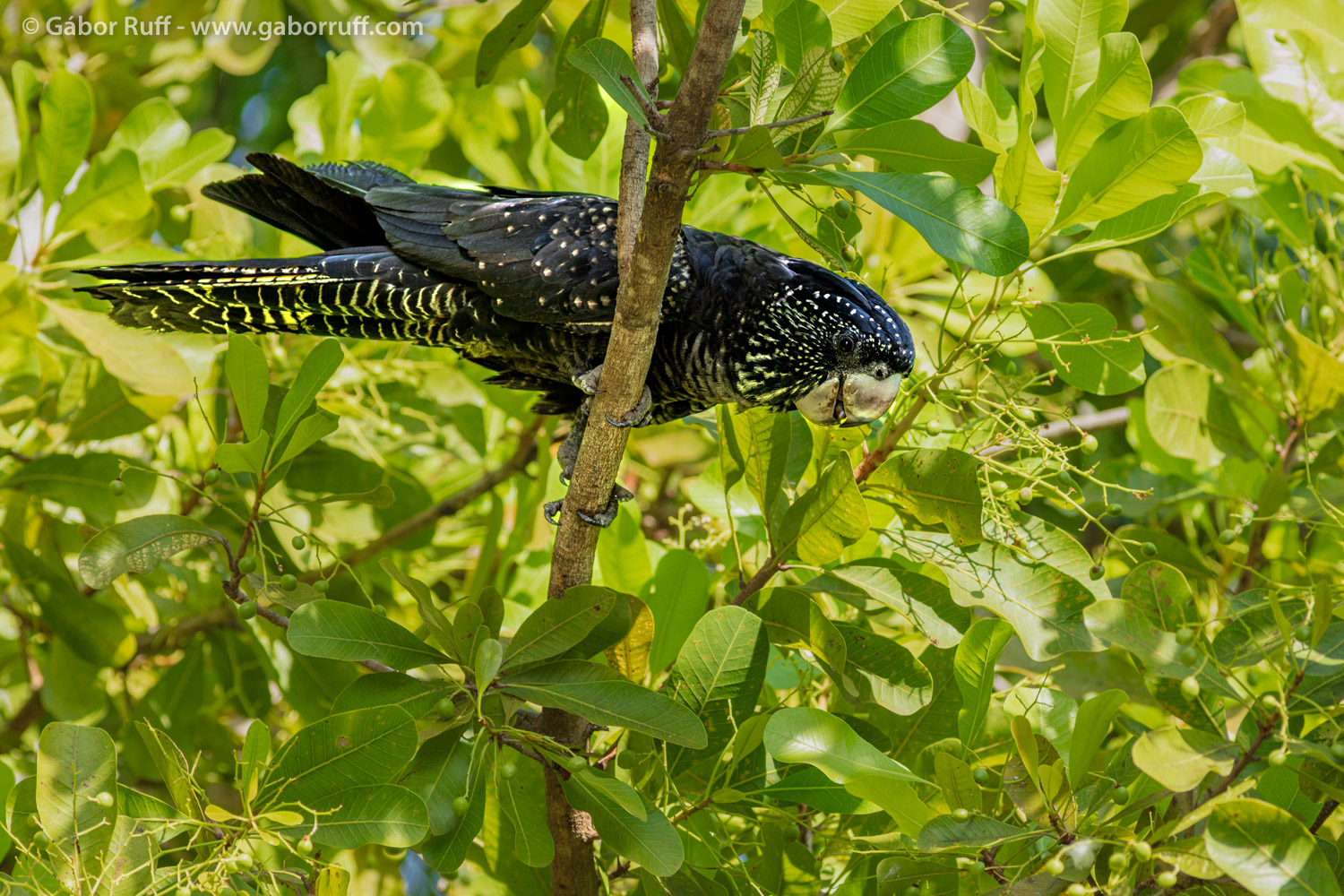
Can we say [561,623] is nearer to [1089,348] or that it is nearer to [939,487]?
[939,487]

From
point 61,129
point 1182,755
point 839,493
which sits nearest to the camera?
point 1182,755

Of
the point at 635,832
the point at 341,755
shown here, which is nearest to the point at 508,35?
the point at 341,755

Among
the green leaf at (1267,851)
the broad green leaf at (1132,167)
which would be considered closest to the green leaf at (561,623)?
the green leaf at (1267,851)

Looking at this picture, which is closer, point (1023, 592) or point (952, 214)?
point (952, 214)

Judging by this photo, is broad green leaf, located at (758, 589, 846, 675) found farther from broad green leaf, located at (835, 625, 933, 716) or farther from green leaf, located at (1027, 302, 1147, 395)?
green leaf, located at (1027, 302, 1147, 395)

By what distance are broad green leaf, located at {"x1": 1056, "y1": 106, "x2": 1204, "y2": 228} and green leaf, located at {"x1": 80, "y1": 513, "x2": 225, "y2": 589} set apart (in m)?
1.55

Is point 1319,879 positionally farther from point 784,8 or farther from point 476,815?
point 784,8

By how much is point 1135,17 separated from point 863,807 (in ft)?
11.9

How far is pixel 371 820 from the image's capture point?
1543mm

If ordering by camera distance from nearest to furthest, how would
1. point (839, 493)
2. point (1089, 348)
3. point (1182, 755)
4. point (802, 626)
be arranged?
point (1182, 755), point (839, 493), point (802, 626), point (1089, 348)

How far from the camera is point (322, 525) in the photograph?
2924 millimetres

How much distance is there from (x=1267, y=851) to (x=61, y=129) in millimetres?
2875

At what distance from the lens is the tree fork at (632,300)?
4.58 ft

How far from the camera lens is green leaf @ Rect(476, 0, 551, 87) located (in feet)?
6.96
